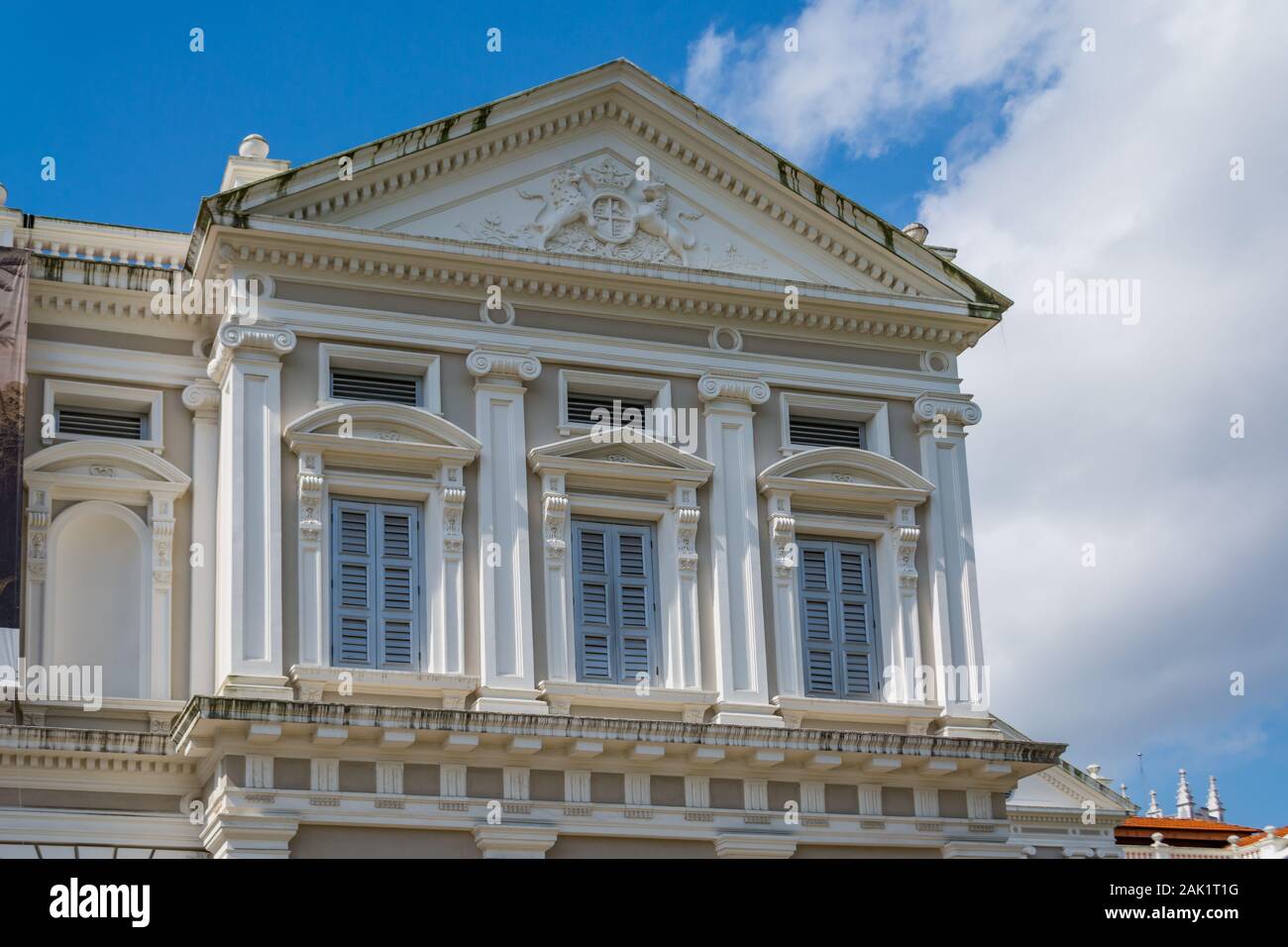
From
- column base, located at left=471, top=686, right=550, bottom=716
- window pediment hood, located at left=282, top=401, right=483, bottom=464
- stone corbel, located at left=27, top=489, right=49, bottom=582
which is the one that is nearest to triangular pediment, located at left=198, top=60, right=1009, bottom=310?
window pediment hood, located at left=282, top=401, right=483, bottom=464

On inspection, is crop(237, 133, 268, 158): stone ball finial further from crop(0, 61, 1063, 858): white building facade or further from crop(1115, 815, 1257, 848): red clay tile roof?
crop(1115, 815, 1257, 848): red clay tile roof

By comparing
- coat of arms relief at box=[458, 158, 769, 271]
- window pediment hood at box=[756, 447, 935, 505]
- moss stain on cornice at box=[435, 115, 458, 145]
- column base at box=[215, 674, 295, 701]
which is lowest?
column base at box=[215, 674, 295, 701]

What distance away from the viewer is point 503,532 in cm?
2553

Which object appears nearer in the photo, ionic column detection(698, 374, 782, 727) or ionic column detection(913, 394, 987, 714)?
ionic column detection(698, 374, 782, 727)

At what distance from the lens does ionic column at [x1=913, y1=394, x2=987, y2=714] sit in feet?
88.9

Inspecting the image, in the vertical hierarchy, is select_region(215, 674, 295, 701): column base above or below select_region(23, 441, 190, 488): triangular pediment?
below

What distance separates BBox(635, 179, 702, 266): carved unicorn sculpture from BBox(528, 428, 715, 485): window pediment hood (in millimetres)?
2744

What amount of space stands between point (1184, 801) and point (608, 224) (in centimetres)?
4661

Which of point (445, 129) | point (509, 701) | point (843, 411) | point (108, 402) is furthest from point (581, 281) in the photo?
point (108, 402)

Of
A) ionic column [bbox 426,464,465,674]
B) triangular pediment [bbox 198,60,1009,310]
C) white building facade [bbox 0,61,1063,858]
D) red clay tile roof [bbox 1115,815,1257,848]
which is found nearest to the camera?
white building facade [bbox 0,61,1063,858]

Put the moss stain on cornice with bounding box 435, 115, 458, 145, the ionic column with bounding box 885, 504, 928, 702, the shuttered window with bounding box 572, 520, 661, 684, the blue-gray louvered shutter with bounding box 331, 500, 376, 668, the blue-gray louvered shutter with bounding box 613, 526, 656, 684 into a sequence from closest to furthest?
the blue-gray louvered shutter with bounding box 331, 500, 376, 668
the shuttered window with bounding box 572, 520, 661, 684
the blue-gray louvered shutter with bounding box 613, 526, 656, 684
the moss stain on cornice with bounding box 435, 115, 458, 145
the ionic column with bounding box 885, 504, 928, 702
